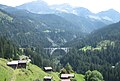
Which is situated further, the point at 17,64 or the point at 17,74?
the point at 17,64

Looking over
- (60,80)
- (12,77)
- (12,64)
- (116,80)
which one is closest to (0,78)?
(12,77)

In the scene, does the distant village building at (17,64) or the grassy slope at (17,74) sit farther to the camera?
the distant village building at (17,64)

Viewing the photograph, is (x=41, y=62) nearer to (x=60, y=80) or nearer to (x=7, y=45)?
(x=7, y=45)

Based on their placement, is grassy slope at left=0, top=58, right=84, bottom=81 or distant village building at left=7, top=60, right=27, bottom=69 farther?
distant village building at left=7, top=60, right=27, bottom=69

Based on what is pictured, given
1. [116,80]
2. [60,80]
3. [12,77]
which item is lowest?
[116,80]

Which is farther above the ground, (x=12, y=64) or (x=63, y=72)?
(x=12, y=64)

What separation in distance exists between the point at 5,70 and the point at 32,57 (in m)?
61.6

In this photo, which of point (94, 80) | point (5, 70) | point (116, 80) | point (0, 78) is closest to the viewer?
point (0, 78)

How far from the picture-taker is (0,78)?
365 feet

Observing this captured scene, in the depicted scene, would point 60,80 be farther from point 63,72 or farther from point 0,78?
point 0,78

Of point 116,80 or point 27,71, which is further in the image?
A: point 116,80

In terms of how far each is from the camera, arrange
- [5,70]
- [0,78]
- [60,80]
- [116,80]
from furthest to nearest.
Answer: [116,80] < [60,80] < [5,70] < [0,78]

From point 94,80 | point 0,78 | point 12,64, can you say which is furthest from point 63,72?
point 0,78

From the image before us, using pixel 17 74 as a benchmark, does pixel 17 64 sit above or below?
above
